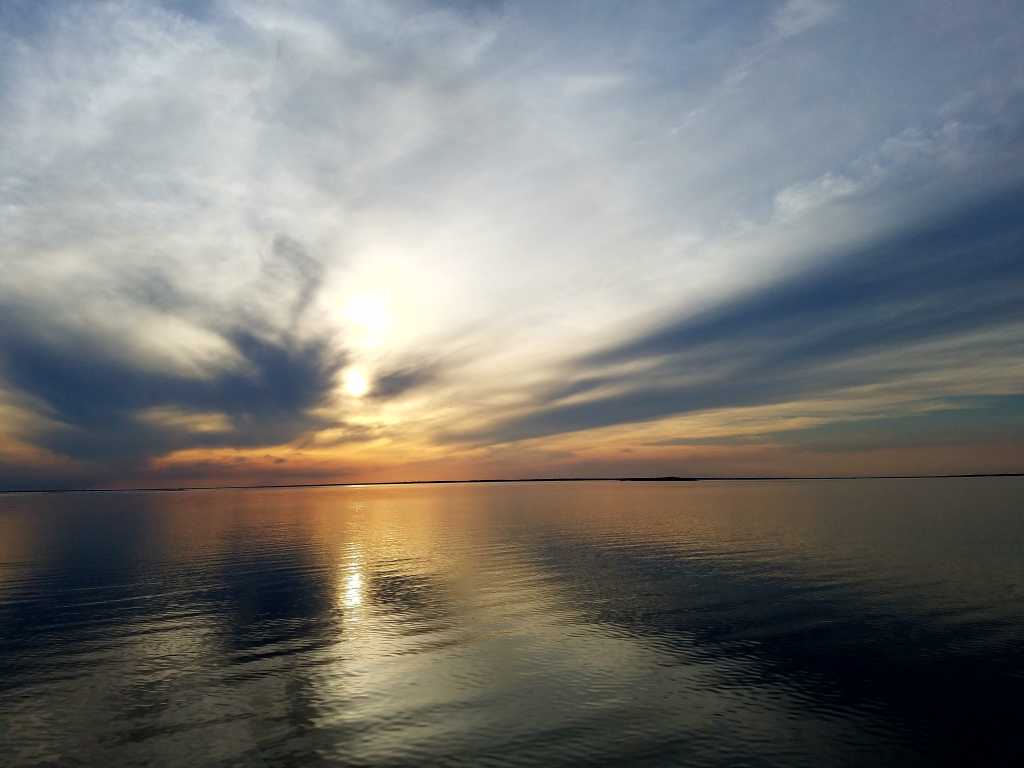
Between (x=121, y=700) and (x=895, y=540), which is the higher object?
(x=121, y=700)

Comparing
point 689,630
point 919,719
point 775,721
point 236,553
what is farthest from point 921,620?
point 236,553

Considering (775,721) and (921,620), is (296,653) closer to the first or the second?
(775,721)

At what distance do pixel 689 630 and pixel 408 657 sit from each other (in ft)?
53.8

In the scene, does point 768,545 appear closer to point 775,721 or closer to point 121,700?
point 775,721

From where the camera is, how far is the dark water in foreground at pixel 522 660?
20641 mm

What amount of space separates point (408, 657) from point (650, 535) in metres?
62.5

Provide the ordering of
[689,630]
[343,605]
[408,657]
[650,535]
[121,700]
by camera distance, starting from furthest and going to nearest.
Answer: [650,535] → [343,605] → [689,630] → [408,657] → [121,700]

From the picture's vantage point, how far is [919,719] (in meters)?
22.5

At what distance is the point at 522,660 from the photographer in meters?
29.5

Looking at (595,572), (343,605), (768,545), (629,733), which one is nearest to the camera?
(629,733)

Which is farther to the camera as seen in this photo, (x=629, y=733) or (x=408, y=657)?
(x=408, y=657)

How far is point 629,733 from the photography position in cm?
2123

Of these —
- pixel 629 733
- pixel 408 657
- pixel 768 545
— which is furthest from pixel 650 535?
pixel 629 733

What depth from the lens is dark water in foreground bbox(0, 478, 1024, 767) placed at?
20.6 m
